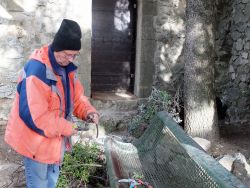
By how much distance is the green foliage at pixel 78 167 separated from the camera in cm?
341

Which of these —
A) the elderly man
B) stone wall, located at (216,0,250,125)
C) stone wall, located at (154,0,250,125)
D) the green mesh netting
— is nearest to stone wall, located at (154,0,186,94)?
stone wall, located at (154,0,250,125)

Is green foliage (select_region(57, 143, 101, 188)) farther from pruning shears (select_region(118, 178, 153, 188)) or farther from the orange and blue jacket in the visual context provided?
the orange and blue jacket

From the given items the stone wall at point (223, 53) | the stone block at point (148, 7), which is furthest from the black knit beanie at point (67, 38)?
the stone block at point (148, 7)

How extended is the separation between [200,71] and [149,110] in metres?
0.83

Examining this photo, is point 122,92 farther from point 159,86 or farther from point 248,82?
point 248,82

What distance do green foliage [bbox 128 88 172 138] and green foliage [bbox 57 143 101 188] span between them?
1389 millimetres

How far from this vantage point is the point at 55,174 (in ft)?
8.75

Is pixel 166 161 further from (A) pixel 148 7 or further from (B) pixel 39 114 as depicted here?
(A) pixel 148 7

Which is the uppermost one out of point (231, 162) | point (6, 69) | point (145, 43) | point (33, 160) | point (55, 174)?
point (145, 43)

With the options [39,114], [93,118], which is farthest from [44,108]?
[93,118]

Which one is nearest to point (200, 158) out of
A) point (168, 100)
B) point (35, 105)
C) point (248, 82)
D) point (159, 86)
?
point (35, 105)

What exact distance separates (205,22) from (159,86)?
130cm

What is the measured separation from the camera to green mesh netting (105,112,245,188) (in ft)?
8.19

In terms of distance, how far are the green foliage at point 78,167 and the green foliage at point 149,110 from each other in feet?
4.56
